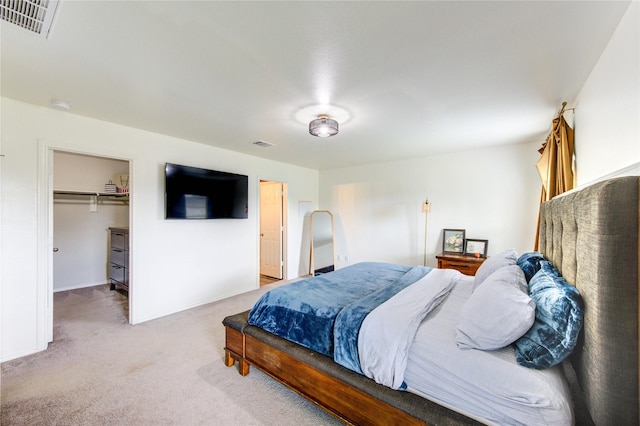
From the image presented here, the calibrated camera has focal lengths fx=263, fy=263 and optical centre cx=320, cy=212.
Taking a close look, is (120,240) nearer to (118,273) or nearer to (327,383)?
(118,273)

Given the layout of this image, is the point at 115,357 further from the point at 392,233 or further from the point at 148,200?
the point at 392,233

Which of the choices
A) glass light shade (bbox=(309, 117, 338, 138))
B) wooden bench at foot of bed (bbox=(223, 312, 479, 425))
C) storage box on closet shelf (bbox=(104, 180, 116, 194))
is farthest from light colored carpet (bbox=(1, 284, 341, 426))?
storage box on closet shelf (bbox=(104, 180, 116, 194))

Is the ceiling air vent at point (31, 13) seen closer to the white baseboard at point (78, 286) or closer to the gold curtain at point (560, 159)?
the gold curtain at point (560, 159)

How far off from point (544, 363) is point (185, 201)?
3.78m

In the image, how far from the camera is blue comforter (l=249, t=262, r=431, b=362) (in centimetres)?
165

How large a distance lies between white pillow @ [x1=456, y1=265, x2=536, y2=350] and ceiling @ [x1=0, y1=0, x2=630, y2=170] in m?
1.43

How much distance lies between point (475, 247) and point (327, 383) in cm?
331

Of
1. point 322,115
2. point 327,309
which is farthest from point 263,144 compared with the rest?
point 327,309

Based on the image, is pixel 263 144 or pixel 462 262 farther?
pixel 263 144

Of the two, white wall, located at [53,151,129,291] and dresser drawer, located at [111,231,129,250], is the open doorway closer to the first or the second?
dresser drawer, located at [111,231,129,250]

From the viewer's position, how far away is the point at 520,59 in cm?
173

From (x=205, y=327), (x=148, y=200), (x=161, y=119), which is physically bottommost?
(x=205, y=327)

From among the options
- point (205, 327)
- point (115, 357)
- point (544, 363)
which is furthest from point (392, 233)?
point (115, 357)

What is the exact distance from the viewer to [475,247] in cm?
396
